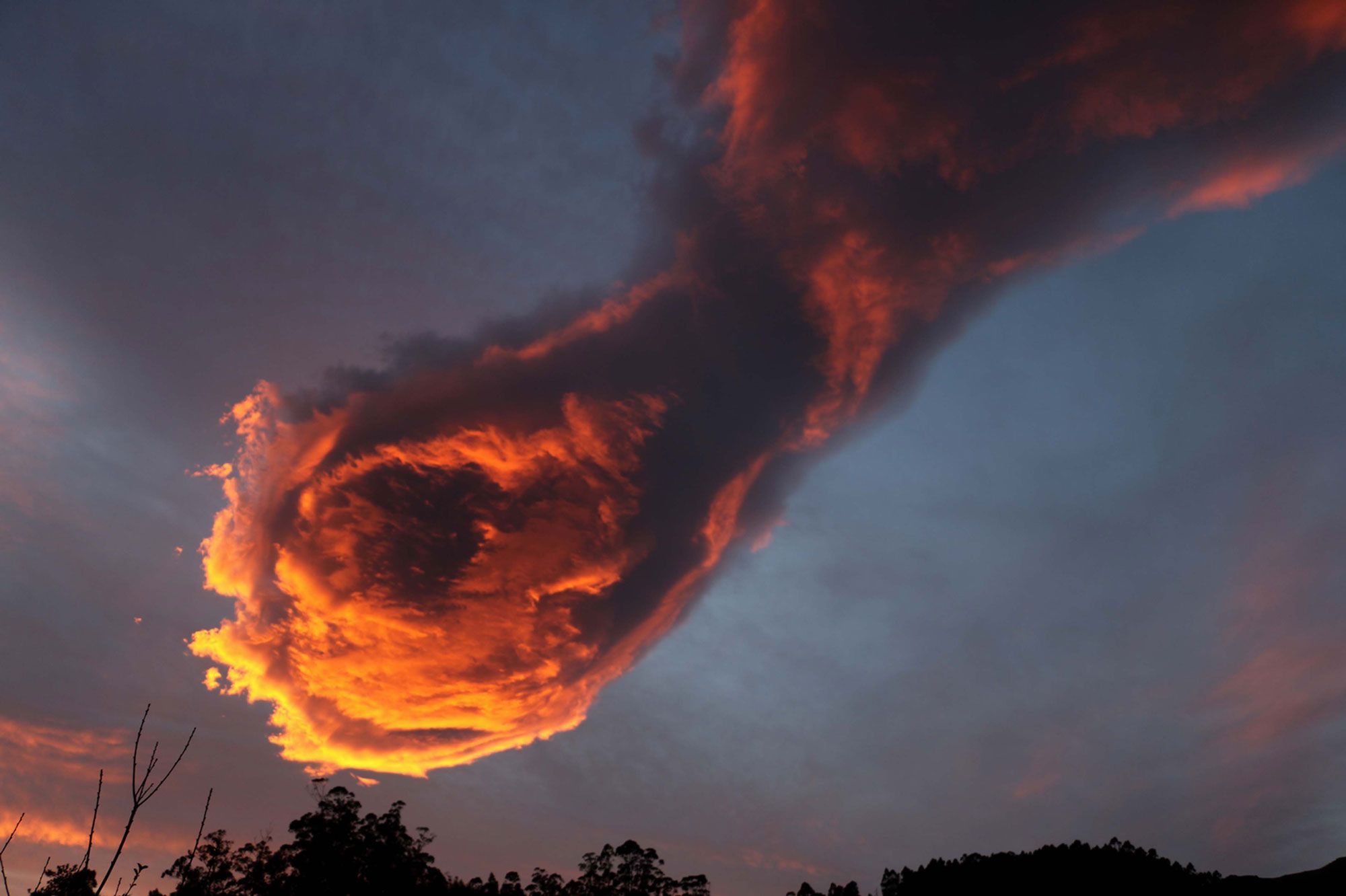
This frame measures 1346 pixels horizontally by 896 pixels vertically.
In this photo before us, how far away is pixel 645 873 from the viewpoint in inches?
3649

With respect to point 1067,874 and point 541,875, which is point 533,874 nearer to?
point 541,875

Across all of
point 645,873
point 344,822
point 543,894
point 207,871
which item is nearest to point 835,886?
point 645,873

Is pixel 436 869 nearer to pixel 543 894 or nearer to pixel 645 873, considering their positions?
pixel 543 894

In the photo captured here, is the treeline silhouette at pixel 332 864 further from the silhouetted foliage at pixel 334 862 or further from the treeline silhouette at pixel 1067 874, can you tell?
the treeline silhouette at pixel 1067 874

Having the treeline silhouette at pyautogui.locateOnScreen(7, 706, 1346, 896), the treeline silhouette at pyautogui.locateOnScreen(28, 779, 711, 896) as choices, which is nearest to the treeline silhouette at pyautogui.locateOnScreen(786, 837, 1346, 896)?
the treeline silhouette at pyautogui.locateOnScreen(7, 706, 1346, 896)

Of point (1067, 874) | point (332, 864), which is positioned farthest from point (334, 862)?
point (1067, 874)

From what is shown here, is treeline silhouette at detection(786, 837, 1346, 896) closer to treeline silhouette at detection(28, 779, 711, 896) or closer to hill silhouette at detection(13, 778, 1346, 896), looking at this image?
hill silhouette at detection(13, 778, 1346, 896)

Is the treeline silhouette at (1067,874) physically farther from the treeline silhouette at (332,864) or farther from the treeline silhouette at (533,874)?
the treeline silhouette at (332,864)

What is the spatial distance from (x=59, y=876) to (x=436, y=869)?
120 ft

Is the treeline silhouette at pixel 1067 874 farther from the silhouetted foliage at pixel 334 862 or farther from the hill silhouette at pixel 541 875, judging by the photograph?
the silhouetted foliage at pixel 334 862

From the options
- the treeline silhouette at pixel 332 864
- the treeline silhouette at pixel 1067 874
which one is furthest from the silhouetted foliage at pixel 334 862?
the treeline silhouette at pixel 1067 874

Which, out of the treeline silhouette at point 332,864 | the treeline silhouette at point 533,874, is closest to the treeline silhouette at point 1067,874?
the treeline silhouette at point 533,874

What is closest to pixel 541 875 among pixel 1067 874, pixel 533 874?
pixel 533 874

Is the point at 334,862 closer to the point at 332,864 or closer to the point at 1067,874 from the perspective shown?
the point at 332,864
